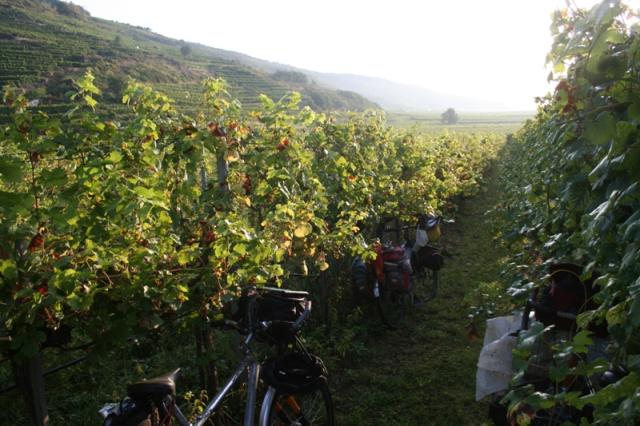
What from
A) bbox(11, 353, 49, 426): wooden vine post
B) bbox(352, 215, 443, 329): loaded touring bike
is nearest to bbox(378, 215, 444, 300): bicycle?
bbox(352, 215, 443, 329): loaded touring bike

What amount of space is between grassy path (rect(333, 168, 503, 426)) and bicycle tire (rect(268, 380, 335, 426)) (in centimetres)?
60

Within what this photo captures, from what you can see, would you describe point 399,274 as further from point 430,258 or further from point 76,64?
point 76,64

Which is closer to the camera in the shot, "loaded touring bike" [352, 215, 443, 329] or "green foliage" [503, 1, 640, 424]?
"green foliage" [503, 1, 640, 424]

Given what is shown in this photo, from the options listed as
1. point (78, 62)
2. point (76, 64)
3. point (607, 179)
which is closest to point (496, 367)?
point (607, 179)

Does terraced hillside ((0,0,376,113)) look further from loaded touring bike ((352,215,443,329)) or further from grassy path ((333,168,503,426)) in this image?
grassy path ((333,168,503,426))

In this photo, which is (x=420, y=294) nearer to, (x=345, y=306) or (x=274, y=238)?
(x=345, y=306)

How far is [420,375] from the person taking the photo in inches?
186

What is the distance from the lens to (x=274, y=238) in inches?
129

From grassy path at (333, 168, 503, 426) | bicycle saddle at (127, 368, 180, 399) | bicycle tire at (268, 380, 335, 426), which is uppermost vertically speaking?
bicycle saddle at (127, 368, 180, 399)

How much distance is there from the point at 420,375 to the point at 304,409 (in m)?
1.72

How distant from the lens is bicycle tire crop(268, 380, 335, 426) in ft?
10.1

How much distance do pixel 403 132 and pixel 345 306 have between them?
531 centimetres

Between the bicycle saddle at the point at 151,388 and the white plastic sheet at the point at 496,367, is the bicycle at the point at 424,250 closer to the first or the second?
the white plastic sheet at the point at 496,367

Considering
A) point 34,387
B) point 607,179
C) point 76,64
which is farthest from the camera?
point 76,64
